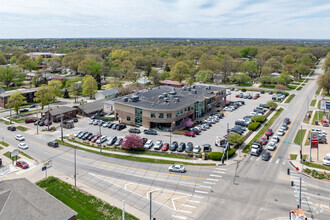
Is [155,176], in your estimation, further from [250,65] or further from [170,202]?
[250,65]

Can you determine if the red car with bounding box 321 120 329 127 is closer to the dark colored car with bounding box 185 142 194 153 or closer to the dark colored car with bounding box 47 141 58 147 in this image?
the dark colored car with bounding box 185 142 194 153

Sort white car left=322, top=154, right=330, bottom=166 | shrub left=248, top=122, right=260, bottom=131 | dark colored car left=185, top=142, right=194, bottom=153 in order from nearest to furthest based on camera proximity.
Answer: white car left=322, top=154, right=330, bottom=166 < dark colored car left=185, top=142, right=194, bottom=153 < shrub left=248, top=122, right=260, bottom=131

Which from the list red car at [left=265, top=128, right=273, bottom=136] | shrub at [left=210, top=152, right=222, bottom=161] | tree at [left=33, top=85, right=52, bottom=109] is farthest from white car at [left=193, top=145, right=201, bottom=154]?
tree at [left=33, top=85, right=52, bottom=109]

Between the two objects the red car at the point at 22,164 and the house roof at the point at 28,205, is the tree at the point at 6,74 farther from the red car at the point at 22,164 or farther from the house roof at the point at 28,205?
the house roof at the point at 28,205

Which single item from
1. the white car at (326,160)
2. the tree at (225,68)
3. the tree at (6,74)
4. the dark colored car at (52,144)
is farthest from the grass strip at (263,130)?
the tree at (6,74)

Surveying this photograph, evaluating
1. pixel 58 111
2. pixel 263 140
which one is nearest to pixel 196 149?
pixel 263 140

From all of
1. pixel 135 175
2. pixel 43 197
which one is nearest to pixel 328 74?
pixel 135 175

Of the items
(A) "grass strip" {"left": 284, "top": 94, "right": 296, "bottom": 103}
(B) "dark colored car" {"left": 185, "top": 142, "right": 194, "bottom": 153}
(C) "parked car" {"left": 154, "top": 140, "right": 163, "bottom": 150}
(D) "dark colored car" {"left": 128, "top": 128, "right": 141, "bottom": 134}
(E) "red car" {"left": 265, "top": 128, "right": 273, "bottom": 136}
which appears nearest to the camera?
(B) "dark colored car" {"left": 185, "top": 142, "right": 194, "bottom": 153}

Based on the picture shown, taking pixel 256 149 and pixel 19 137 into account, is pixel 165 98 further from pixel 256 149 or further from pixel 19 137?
pixel 19 137
